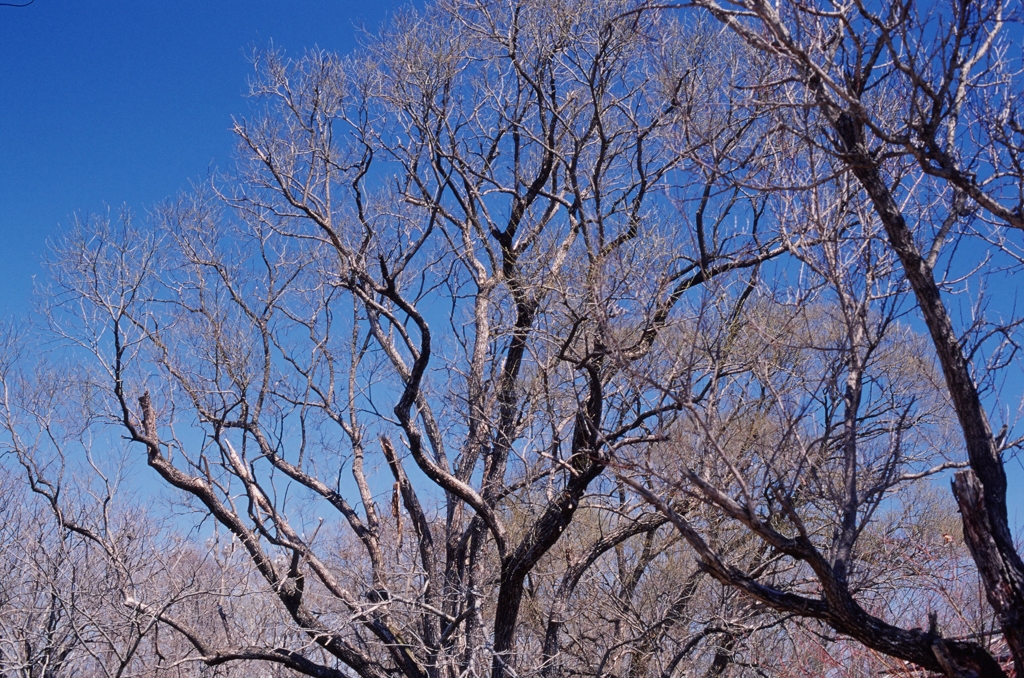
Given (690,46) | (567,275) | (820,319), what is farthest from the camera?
(690,46)

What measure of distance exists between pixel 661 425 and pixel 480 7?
5849 mm

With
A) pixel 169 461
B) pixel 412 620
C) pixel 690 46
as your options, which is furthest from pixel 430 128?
pixel 412 620

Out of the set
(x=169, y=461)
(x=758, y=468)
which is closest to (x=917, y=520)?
(x=758, y=468)

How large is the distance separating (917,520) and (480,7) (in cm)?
858

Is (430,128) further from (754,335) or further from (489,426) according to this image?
(754,335)

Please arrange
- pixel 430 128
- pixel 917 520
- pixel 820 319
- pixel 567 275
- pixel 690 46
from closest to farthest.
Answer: pixel 820 319
pixel 567 275
pixel 690 46
pixel 917 520
pixel 430 128

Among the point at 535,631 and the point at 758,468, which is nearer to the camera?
the point at 758,468

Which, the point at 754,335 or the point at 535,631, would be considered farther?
the point at 535,631

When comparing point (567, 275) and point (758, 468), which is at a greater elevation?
point (567, 275)

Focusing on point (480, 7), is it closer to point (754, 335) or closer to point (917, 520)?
point (754, 335)

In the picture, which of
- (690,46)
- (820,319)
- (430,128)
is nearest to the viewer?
(820,319)

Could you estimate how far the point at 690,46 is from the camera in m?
9.85

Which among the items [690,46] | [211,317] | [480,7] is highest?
[480,7]

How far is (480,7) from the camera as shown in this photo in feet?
34.0
